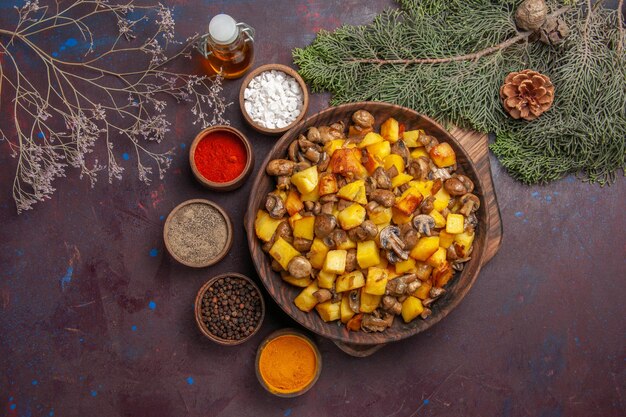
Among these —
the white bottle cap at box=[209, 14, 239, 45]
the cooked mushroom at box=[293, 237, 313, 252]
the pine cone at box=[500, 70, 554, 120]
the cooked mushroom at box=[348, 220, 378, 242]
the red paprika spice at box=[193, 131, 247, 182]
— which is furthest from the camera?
the red paprika spice at box=[193, 131, 247, 182]

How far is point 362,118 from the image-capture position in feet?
8.53

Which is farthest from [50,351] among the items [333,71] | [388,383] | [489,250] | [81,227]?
[489,250]

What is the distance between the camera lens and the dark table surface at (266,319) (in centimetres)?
295

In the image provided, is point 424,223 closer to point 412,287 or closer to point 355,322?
point 412,287

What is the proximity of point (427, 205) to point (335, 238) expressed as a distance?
0.45 m

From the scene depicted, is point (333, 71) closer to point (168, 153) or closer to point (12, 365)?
point (168, 153)

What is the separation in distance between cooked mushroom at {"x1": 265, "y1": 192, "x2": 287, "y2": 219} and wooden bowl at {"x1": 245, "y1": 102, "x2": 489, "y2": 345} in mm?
76

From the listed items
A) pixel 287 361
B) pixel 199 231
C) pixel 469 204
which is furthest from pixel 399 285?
pixel 199 231

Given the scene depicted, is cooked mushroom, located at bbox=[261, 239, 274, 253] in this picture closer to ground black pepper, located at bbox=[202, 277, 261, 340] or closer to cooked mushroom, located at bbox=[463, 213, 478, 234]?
ground black pepper, located at bbox=[202, 277, 261, 340]

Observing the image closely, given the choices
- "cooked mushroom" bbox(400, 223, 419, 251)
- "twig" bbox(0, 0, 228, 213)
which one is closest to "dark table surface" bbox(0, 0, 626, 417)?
"twig" bbox(0, 0, 228, 213)

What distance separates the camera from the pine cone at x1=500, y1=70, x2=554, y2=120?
272 cm

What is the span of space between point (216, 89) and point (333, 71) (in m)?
0.64

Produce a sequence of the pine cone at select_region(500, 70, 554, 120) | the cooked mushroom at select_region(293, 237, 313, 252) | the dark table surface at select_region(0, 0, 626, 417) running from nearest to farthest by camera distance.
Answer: the cooked mushroom at select_region(293, 237, 313, 252) → the pine cone at select_region(500, 70, 554, 120) → the dark table surface at select_region(0, 0, 626, 417)

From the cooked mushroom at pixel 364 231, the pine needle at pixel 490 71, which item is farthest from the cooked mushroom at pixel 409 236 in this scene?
the pine needle at pixel 490 71
